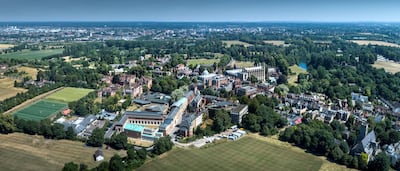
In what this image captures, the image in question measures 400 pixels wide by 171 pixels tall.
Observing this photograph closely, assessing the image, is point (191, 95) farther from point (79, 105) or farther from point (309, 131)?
point (309, 131)

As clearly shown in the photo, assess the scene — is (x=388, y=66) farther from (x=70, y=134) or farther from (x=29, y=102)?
(x=29, y=102)

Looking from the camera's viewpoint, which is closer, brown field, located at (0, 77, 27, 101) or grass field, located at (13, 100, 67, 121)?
grass field, located at (13, 100, 67, 121)

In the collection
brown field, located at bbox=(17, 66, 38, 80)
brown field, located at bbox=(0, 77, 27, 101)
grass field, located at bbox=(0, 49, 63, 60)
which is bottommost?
brown field, located at bbox=(0, 77, 27, 101)

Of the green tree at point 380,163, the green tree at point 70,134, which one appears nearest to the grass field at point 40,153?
the green tree at point 70,134

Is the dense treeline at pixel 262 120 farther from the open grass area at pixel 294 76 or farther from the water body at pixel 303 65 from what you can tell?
the water body at pixel 303 65

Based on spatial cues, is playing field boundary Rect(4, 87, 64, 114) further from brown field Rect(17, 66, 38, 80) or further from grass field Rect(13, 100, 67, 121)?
brown field Rect(17, 66, 38, 80)

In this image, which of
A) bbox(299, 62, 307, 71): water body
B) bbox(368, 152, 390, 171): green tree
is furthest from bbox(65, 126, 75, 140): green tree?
bbox(299, 62, 307, 71): water body
